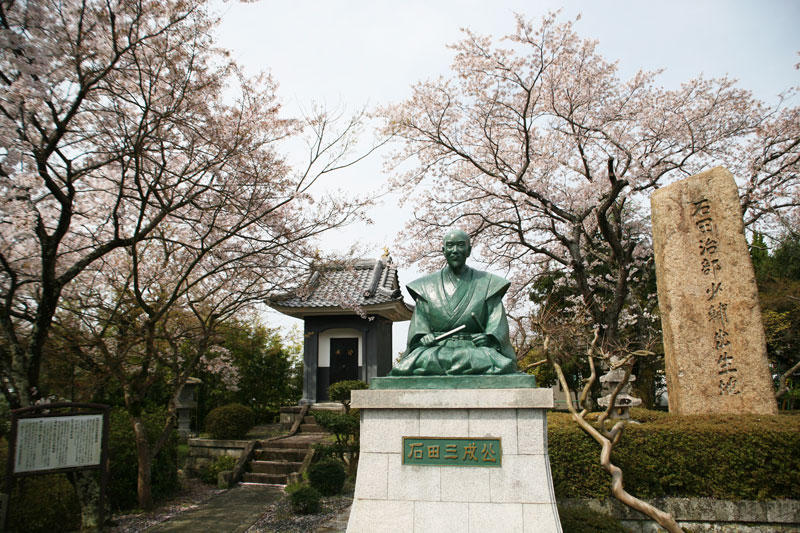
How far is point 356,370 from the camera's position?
55.7ft

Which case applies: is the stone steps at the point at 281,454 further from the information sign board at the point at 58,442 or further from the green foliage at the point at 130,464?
the information sign board at the point at 58,442

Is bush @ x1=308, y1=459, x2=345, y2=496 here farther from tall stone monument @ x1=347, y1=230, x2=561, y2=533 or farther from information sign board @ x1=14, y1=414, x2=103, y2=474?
tall stone monument @ x1=347, y1=230, x2=561, y2=533

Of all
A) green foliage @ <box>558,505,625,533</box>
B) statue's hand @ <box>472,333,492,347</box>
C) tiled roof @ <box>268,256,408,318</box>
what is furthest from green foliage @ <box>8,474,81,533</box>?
tiled roof @ <box>268,256,408,318</box>

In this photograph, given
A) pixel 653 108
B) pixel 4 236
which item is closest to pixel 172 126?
pixel 4 236

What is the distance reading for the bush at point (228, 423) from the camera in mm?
11570

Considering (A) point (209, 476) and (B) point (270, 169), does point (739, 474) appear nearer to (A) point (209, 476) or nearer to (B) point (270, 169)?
(B) point (270, 169)

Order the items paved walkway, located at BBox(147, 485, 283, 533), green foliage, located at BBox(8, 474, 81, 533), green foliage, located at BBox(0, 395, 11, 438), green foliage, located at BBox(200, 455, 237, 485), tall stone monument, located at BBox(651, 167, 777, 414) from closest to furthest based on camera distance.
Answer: green foliage, located at BBox(8, 474, 81, 533), paved walkway, located at BBox(147, 485, 283, 533), green foliage, located at BBox(0, 395, 11, 438), tall stone monument, located at BBox(651, 167, 777, 414), green foliage, located at BBox(200, 455, 237, 485)

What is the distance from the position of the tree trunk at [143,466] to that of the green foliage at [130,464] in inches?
6.9

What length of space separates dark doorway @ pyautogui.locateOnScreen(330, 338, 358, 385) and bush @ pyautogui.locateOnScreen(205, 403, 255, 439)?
17.2ft

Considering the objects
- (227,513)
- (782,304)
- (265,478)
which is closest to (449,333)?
(227,513)

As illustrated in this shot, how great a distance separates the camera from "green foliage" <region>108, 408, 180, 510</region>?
26.0 ft

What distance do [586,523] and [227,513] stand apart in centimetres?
558

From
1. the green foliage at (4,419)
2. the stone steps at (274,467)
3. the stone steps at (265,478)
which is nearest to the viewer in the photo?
the green foliage at (4,419)

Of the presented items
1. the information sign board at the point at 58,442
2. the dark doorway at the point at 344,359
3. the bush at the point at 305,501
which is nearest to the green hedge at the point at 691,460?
the bush at the point at 305,501
